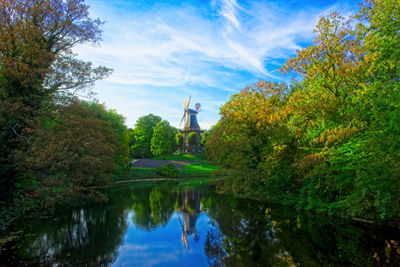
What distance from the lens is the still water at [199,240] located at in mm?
8633

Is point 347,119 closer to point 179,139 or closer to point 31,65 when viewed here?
point 31,65

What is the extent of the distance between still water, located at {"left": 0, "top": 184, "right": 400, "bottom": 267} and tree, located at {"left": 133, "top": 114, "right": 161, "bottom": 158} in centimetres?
5119

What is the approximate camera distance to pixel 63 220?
14.6 meters

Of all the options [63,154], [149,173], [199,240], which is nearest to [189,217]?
[199,240]

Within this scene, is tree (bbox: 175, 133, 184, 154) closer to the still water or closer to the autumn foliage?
the autumn foliage

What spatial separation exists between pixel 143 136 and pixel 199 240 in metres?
58.1

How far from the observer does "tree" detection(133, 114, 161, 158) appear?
67.4 metres

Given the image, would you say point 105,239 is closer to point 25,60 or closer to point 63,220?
point 63,220

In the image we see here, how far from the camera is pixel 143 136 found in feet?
221

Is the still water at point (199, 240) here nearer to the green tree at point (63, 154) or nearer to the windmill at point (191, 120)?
the green tree at point (63, 154)

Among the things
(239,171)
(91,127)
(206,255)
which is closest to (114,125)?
(239,171)

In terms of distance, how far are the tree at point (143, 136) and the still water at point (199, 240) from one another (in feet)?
168

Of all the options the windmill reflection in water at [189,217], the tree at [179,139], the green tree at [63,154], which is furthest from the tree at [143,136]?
the green tree at [63,154]

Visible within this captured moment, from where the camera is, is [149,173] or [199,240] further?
[149,173]
